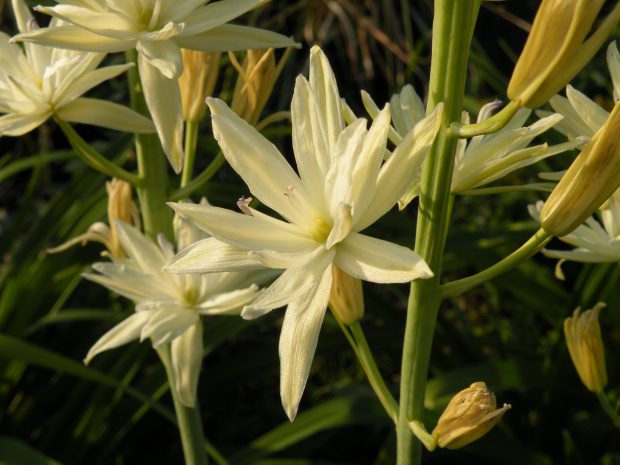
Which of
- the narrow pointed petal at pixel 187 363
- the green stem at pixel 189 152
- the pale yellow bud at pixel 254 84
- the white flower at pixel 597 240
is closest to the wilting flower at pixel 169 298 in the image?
the narrow pointed petal at pixel 187 363

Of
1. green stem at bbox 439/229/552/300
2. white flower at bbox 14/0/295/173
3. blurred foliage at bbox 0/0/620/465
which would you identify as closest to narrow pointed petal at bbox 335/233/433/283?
green stem at bbox 439/229/552/300

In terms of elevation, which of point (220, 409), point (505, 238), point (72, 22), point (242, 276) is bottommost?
point (220, 409)

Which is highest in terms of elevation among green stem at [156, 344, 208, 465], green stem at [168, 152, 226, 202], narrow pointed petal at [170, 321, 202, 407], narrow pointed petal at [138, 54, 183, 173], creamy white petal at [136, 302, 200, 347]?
narrow pointed petal at [138, 54, 183, 173]

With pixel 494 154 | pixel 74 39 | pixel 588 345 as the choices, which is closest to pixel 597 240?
pixel 588 345

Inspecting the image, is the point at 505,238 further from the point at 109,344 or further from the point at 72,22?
the point at 72,22

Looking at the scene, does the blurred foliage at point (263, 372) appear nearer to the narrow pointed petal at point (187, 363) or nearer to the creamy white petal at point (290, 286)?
the narrow pointed petal at point (187, 363)

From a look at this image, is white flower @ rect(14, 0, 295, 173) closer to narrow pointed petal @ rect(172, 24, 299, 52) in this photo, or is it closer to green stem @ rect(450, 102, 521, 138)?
narrow pointed petal @ rect(172, 24, 299, 52)

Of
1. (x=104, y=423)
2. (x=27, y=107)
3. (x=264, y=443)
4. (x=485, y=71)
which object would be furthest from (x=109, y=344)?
(x=485, y=71)
